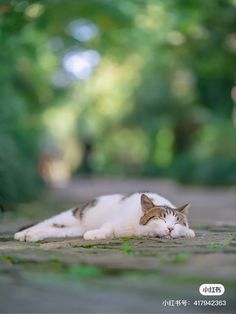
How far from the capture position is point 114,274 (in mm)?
3578

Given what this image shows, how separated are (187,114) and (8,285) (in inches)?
941

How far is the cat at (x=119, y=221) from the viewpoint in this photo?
4.93 m

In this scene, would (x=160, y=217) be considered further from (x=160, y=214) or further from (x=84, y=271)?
(x=84, y=271)

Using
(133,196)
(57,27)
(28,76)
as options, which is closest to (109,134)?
(28,76)

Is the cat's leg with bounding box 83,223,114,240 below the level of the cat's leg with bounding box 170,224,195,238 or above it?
above

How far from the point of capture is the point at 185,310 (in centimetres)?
302

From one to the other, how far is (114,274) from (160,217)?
1.35 metres

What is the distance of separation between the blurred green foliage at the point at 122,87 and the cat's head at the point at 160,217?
3.85m

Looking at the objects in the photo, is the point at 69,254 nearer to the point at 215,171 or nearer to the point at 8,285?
the point at 8,285

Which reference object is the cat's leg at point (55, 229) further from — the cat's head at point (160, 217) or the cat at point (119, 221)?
the cat's head at point (160, 217)

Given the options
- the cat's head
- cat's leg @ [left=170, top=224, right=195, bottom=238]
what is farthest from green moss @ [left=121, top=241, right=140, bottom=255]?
cat's leg @ [left=170, top=224, right=195, bottom=238]

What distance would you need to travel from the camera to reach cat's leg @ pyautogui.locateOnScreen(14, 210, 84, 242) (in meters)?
5.35

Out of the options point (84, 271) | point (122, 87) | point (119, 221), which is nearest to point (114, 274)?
point (84, 271)

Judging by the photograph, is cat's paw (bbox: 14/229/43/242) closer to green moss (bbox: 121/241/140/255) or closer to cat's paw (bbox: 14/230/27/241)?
cat's paw (bbox: 14/230/27/241)
